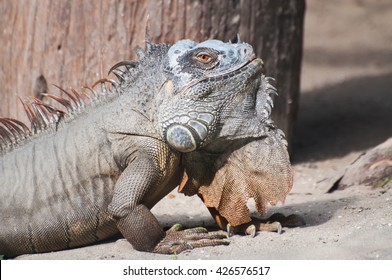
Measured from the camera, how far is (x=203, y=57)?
600cm

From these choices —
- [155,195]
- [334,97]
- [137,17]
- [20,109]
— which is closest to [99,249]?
[155,195]

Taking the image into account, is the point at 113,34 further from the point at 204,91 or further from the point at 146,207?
the point at 146,207

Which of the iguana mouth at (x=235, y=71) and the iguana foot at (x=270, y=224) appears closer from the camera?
the iguana mouth at (x=235, y=71)

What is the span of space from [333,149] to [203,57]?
4274 mm

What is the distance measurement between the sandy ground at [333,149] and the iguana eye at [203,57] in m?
1.20

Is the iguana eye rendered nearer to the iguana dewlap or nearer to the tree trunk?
the iguana dewlap

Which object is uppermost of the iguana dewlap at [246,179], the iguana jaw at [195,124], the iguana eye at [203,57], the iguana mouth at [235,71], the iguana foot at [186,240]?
the iguana eye at [203,57]

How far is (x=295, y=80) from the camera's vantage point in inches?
360

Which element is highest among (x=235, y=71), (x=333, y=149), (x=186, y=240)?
(x=235, y=71)

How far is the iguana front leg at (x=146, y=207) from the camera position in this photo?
5840 millimetres

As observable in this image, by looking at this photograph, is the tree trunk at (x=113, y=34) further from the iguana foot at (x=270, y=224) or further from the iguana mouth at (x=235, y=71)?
the iguana foot at (x=270, y=224)

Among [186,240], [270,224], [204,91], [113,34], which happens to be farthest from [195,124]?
[113,34]

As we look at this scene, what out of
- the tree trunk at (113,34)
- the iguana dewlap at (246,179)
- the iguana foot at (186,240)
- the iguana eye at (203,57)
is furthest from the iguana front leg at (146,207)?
the tree trunk at (113,34)

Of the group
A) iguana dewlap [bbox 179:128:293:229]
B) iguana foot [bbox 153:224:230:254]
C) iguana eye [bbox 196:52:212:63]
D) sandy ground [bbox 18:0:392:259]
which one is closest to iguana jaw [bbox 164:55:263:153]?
iguana eye [bbox 196:52:212:63]
